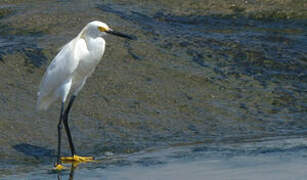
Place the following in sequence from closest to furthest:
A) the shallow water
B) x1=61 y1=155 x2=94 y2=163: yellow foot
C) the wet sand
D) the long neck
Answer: the wet sand, x1=61 y1=155 x2=94 y2=163: yellow foot, the shallow water, the long neck

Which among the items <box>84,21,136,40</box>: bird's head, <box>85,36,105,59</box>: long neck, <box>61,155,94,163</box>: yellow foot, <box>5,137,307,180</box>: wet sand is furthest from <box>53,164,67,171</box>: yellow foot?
<box>84,21,136,40</box>: bird's head

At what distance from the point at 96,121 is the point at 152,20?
9.20 ft

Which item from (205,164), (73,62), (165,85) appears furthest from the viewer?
(165,85)

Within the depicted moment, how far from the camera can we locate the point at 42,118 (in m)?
7.75

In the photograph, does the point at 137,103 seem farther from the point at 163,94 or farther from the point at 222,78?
the point at 222,78

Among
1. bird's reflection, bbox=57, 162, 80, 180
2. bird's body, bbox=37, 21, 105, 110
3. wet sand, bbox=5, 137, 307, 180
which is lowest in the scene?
bird's reflection, bbox=57, 162, 80, 180

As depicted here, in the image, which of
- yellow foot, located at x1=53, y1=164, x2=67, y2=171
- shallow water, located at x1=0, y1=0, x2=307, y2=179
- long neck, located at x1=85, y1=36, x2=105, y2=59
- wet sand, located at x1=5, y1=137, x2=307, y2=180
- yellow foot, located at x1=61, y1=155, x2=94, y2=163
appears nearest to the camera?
wet sand, located at x1=5, y1=137, x2=307, y2=180

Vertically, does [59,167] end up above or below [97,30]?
below

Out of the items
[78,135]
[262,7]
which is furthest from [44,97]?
[262,7]

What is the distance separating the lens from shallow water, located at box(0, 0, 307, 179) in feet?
22.7

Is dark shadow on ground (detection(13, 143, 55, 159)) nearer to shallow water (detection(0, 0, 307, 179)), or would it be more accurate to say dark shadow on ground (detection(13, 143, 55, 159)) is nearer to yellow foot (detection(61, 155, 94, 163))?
shallow water (detection(0, 0, 307, 179))

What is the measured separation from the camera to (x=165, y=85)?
8.62 metres

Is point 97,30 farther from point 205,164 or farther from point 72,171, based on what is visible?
point 205,164

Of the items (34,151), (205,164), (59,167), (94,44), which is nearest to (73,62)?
(94,44)
